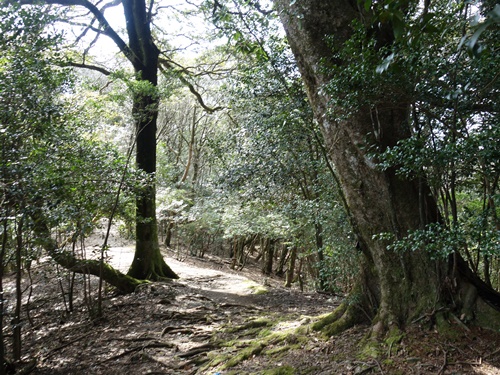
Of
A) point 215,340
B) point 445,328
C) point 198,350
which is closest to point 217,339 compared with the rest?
point 215,340

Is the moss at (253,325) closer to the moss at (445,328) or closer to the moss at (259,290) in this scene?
the moss at (259,290)

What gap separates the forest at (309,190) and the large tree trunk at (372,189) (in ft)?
0.07

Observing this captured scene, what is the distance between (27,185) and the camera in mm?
5207

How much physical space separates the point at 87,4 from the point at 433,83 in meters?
10.3

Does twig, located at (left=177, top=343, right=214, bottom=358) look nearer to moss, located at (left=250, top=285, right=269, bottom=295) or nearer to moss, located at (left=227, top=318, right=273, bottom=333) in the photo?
moss, located at (left=227, top=318, right=273, bottom=333)

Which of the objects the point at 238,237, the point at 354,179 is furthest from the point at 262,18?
the point at 238,237

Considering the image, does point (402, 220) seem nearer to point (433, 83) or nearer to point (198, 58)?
point (433, 83)

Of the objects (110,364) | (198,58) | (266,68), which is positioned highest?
(198,58)

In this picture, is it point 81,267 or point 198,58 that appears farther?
point 198,58

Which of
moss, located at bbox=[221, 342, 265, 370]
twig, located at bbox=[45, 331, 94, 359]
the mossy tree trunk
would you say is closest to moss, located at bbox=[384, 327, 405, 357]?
moss, located at bbox=[221, 342, 265, 370]

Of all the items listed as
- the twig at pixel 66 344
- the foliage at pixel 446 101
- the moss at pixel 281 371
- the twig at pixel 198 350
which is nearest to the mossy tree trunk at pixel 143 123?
the twig at pixel 66 344

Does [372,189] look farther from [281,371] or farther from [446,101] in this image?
[281,371]

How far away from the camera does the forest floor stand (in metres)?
3.96

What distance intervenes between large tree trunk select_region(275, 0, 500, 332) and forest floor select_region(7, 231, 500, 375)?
1.36 feet
